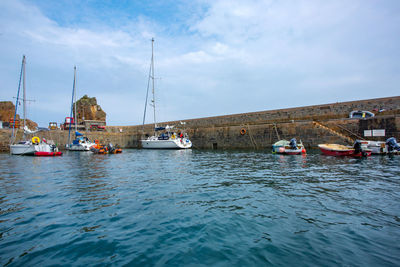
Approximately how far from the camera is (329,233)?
368 centimetres

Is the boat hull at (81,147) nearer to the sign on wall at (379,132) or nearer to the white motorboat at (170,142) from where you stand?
the white motorboat at (170,142)

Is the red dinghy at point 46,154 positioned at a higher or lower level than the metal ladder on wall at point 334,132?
lower

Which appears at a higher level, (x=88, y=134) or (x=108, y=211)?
(x=88, y=134)

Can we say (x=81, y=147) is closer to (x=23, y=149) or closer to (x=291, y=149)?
(x=23, y=149)

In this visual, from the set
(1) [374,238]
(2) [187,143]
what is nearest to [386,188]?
(1) [374,238]

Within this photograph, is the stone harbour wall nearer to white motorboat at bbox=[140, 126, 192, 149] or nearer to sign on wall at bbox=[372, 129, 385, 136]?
sign on wall at bbox=[372, 129, 385, 136]

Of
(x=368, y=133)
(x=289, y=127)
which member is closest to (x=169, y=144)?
(x=289, y=127)

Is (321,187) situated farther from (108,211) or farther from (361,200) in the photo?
(108,211)

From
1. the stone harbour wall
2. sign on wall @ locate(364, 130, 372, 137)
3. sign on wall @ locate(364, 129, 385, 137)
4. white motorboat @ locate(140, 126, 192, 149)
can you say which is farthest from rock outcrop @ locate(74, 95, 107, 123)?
sign on wall @ locate(364, 129, 385, 137)

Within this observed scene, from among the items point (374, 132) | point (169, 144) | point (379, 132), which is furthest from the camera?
point (169, 144)

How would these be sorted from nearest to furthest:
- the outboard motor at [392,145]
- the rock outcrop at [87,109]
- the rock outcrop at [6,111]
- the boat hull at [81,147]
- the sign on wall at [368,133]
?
the outboard motor at [392,145]
the sign on wall at [368,133]
the boat hull at [81,147]
the rock outcrop at [6,111]
the rock outcrop at [87,109]

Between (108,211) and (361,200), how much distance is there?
6819mm

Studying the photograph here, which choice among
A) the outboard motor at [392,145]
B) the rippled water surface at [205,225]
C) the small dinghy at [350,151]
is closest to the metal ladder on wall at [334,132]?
the outboard motor at [392,145]

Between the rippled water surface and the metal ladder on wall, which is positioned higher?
the metal ladder on wall
